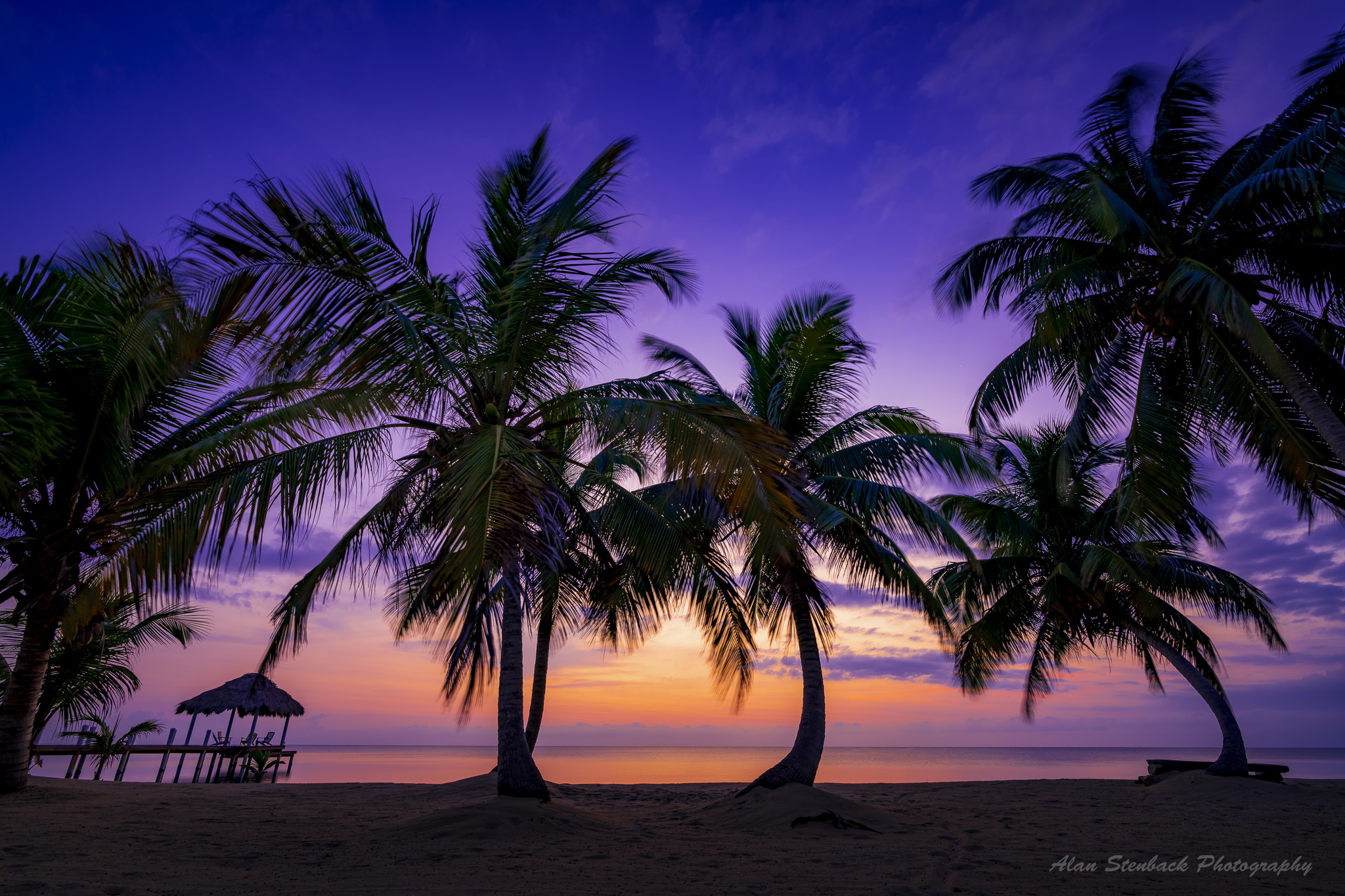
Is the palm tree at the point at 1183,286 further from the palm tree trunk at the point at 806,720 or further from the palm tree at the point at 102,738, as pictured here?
the palm tree at the point at 102,738

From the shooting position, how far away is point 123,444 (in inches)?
292

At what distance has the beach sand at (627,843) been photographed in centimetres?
478

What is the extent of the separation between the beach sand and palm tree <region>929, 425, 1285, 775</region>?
340cm

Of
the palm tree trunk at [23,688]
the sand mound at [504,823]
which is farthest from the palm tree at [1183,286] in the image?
the palm tree trunk at [23,688]

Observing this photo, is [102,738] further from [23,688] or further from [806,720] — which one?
[806,720]

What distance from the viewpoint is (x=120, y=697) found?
12.7 metres

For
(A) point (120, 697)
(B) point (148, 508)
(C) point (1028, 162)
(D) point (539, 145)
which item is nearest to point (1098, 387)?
(C) point (1028, 162)

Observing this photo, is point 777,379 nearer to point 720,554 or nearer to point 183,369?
point 720,554

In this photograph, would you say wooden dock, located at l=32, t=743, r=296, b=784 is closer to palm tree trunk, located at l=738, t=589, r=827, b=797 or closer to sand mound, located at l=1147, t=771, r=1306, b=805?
palm tree trunk, located at l=738, t=589, r=827, b=797

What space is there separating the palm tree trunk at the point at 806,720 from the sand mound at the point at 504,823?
9.14 feet

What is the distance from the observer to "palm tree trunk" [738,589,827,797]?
29.5 ft

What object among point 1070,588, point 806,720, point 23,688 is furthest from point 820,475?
point 23,688

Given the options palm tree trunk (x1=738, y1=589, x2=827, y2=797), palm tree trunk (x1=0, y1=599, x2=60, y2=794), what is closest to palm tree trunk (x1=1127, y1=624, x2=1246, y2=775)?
palm tree trunk (x1=738, y1=589, x2=827, y2=797)

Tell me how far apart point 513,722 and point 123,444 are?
17.0ft
